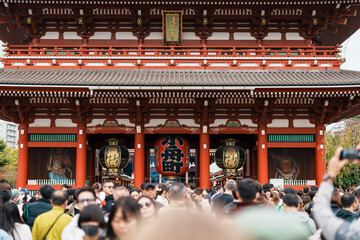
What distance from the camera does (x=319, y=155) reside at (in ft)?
48.6

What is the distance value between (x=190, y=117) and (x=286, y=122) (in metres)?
4.10

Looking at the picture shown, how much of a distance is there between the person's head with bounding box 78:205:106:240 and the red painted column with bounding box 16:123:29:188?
40.5ft

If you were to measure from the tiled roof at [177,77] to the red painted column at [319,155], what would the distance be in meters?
2.26

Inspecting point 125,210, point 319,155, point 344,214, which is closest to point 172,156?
point 319,155

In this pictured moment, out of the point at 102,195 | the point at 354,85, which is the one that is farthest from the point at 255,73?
the point at 102,195

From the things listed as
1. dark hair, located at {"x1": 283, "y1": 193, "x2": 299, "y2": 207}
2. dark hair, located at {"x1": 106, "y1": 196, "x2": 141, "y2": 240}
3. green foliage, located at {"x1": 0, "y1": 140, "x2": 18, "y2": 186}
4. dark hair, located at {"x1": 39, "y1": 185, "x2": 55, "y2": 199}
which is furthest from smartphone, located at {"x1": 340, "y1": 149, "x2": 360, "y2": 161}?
green foliage, located at {"x1": 0, "y1": 140, "x2": 18, "y2": 186}

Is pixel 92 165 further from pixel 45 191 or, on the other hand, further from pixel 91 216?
pixel 91 216

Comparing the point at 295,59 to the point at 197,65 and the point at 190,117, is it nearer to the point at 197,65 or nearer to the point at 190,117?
the point at 197,65

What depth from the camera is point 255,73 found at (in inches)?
611

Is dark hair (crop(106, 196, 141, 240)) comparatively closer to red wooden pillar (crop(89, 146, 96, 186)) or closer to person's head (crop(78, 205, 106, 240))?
person's head (crop(78, 205, 106, 240))

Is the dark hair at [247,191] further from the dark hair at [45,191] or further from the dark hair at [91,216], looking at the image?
the dark hair at [45,191]

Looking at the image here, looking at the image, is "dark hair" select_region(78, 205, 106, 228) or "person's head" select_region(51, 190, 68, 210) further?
"person's head" select_region(51, 190, 68, 210)

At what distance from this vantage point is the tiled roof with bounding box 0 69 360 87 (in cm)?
1347

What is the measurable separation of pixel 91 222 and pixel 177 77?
38.1 feet
